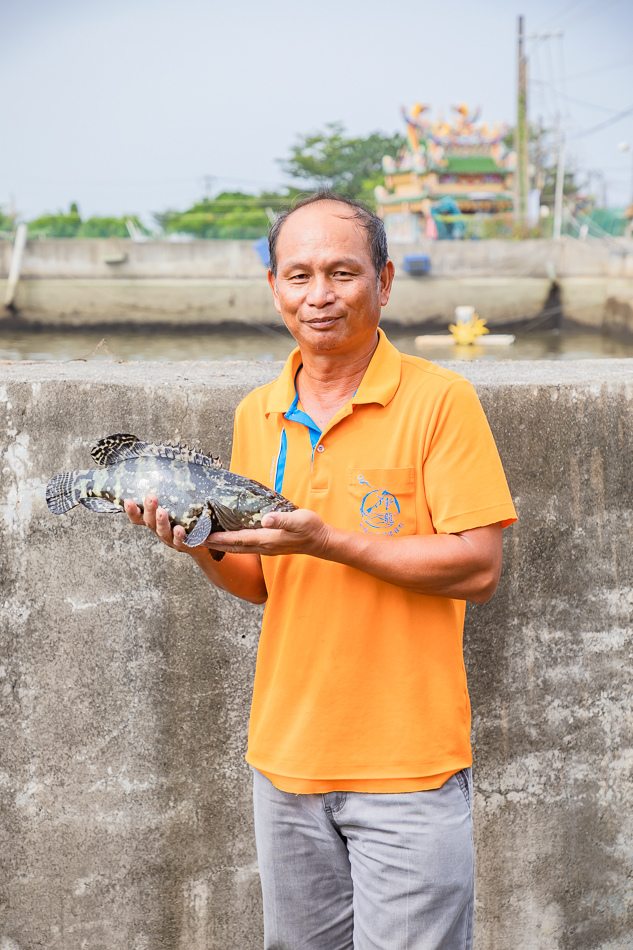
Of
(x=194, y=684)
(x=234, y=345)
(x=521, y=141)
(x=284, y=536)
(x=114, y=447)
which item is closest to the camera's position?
(x=284, y=536)

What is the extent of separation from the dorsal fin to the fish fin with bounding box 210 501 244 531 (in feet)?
0.44

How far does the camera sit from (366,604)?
195cm

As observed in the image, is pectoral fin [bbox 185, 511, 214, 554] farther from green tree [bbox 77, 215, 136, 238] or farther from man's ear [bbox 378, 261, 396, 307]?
green tree [bbox 77, 215, 136, 238]

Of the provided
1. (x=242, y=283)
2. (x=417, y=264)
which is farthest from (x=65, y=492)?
(x=417, y=264)

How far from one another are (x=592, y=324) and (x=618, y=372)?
27.1m

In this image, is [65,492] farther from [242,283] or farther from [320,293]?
[242,283]

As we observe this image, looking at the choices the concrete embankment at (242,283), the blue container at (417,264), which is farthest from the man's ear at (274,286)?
the blue container at (417,264)

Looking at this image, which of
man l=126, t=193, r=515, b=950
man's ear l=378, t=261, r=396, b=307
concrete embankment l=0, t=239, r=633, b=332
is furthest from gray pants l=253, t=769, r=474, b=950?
concrete embankment l=0, t=239, r=633, b=332

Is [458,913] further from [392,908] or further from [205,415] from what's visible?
[205,415]

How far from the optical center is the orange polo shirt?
6.17ft

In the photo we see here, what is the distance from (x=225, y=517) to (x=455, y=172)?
3946 centimetres

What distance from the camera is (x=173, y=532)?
1.95 metres

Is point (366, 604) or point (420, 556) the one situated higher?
point (420, 556)

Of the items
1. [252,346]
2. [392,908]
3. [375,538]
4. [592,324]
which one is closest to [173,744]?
[392,908]
